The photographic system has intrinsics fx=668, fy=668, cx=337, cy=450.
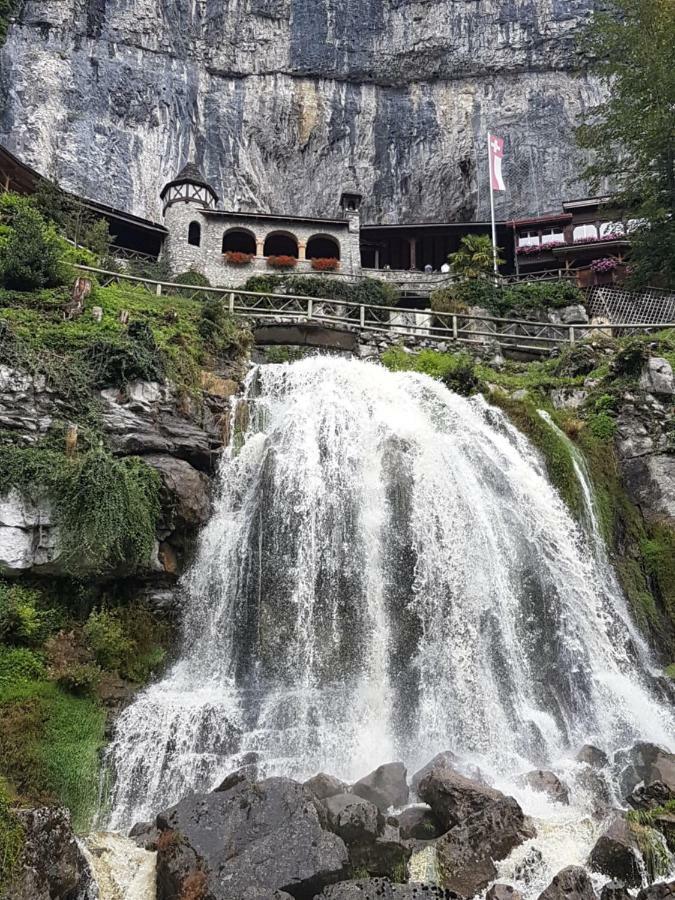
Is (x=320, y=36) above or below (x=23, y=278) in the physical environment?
above

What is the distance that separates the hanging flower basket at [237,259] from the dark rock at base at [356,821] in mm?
28965

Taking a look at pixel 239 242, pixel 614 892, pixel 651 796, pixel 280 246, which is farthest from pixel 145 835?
pixel 280 246

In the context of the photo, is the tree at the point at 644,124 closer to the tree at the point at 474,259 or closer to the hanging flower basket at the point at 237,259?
the tree at the point at 474,259

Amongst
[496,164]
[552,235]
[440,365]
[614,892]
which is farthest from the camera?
[496,164]

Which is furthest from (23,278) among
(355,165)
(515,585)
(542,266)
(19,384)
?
(355,165)

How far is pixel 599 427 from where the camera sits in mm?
15781

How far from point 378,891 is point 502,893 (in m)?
1.16

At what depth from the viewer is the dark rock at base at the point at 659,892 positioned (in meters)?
6.10

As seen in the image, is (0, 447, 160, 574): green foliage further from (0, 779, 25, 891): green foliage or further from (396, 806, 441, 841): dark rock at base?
(396, 806, 441, 841): dark rock at base

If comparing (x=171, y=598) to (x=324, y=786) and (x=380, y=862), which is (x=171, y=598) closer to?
(x=324, y=786)

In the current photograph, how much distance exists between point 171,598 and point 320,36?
148 ft

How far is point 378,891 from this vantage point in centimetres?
612

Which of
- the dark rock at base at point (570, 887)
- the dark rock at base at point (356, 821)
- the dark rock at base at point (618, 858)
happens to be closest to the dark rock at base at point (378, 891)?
the dark rock at base at point (356, 821)

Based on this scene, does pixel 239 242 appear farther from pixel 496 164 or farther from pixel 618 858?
pixel 618 858
